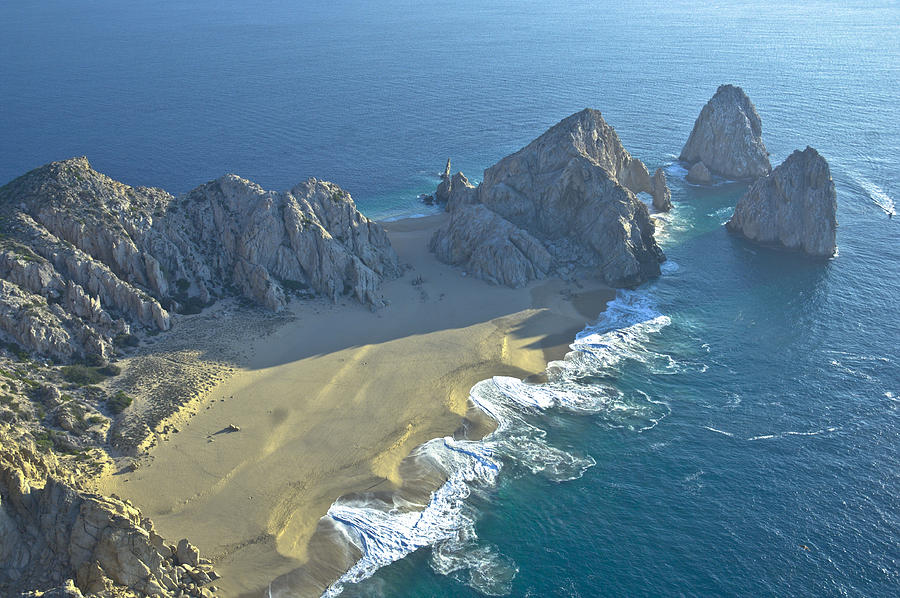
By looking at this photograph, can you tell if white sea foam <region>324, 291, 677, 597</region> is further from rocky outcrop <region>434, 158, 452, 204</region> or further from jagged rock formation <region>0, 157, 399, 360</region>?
rocky outcrop <region>434, 158, 452, 204</region>

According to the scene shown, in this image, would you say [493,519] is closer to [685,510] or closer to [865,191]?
[685,510]

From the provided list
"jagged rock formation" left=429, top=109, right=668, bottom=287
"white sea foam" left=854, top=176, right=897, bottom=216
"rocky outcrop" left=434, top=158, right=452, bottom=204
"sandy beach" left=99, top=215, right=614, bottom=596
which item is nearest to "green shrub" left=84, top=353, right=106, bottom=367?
"sandy beach" left=99, top=215, right=614, bottom=596

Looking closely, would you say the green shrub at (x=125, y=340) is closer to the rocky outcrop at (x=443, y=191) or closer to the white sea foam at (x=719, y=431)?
the white sea foam at (x=719, y=431)

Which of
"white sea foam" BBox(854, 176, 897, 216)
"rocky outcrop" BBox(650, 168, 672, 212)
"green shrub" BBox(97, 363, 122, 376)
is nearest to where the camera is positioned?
"green shrub" BBox(97, 363, 122, 376)

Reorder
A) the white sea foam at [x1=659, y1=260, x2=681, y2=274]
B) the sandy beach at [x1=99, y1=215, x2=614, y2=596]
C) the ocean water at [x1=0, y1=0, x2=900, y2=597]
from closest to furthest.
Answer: the ocean water at [x1=0, y1=0, x2=900, y2=597] < the sandy beach at [x1=99, y1=215, x2=614, y2=596] < the white sea foam at [x1=659, y1=260, x2=681, y2=274]

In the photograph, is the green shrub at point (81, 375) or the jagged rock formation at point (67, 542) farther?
the green shrub at point (81, 375)

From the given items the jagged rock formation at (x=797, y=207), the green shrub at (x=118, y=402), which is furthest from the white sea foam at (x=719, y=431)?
the green shrub at (x=118, y=402)

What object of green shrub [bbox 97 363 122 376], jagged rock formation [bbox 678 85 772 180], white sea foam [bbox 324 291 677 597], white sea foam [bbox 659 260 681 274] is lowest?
white sea foam [bbox 324 291 677 597]
